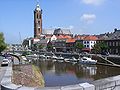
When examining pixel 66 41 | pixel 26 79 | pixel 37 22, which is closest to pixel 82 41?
pixel 66 41

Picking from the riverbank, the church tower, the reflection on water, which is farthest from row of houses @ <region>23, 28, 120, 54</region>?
the riverbank

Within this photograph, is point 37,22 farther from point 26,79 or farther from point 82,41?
point 26,79

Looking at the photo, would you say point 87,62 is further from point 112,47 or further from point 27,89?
point 27,89

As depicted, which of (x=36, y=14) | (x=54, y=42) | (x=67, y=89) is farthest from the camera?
(x=36, y=14)

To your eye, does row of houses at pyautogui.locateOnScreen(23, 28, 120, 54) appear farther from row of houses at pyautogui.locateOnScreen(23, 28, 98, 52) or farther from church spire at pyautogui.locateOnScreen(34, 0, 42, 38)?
church spire at pyautogui.locateOnScreen(34, 0, 42, 38)

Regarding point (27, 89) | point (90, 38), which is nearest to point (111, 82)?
point (27, 89)

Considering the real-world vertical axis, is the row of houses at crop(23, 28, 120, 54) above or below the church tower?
below

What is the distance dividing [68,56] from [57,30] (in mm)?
85145

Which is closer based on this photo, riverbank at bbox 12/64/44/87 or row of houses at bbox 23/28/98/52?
riverbank at bbox 12/64/44/87

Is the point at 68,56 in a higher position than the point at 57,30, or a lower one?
lower

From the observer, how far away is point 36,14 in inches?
6973

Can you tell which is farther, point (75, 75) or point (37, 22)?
point (37, 22)

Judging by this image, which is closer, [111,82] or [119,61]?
[111,82]

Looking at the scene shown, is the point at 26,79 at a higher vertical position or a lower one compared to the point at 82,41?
lower
